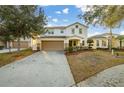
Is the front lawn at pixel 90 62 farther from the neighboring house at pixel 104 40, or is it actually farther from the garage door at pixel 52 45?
the garage door at pixel 52 45

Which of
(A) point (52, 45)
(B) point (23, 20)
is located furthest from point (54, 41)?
(B) point (23, 20)

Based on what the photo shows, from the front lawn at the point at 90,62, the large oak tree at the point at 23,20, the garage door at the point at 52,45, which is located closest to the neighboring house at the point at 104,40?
the front lawn at the point at 90,62

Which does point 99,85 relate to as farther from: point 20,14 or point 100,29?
point 20,14

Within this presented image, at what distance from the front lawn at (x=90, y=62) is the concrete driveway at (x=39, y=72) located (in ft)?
0.74

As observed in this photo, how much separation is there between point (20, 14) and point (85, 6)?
8.45 ft

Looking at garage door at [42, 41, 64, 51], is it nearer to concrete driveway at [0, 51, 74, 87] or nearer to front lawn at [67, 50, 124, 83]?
concrete driveway at [0, 51, 74, 87]

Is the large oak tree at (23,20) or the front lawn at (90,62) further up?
the large oak tree at (23,20)

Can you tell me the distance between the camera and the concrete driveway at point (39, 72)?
5293 millimetres

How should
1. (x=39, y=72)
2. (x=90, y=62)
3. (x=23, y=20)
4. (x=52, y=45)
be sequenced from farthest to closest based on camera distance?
(x=23, y=20) → (x=52, y=45) → (x=90, y=62) → (x=39, y=72)

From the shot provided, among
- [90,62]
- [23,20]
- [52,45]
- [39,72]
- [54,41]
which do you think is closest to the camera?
[39,72]

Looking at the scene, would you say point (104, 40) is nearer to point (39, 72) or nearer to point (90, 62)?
point (90, 62)

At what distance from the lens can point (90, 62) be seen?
245 inches

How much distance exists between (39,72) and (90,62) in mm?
1578
